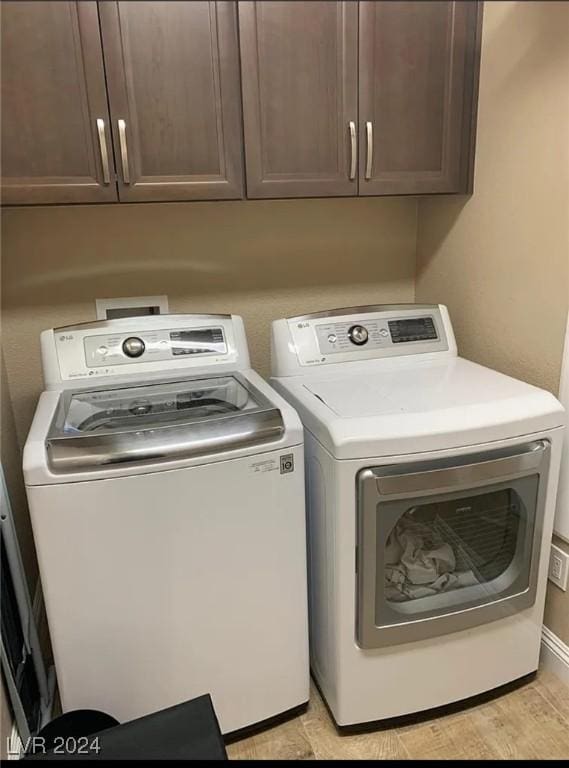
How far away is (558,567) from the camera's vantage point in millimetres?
1572

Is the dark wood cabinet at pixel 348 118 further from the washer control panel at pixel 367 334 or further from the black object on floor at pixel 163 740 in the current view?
the black object on floor at pixel 163 740

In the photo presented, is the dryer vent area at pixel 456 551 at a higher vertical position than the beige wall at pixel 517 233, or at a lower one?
lower

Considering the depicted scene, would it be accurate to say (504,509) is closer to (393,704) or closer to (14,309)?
(393,704)

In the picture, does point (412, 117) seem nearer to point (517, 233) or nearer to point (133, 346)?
point (517, 233)

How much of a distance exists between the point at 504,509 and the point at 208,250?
1.21 metres

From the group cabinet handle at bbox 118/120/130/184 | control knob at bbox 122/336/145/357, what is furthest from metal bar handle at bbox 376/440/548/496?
cabinet handle at bbox 118/120/130/184

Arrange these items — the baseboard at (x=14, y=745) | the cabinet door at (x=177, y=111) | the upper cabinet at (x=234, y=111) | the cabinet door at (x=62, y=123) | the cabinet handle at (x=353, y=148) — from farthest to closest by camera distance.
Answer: the cabinet handle at (x=353, y=148), the baseboard at (x=14, y=745), the cabinet door at (x=177, y=111), the upper cabinet at (x=234, y=111), the cabinet door at (x=62, y=123)

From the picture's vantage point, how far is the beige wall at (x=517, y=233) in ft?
4.42

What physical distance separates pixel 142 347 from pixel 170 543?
1.98ft

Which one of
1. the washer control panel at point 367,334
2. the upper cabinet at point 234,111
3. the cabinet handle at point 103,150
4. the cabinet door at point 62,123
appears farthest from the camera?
the washer control panel at point 367,334

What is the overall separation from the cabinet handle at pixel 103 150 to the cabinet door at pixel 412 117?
0.62 m

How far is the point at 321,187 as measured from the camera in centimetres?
156

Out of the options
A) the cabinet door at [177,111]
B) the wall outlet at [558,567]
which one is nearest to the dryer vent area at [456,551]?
the wall outlet at [558,567]

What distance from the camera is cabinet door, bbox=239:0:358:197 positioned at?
1300 millimetres
